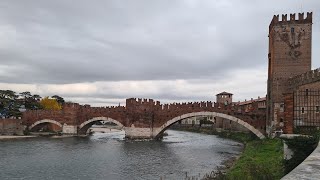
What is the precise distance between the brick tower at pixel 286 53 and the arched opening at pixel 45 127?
2560 centimetres

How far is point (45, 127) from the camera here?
4806cm

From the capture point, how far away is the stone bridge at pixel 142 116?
106 feet

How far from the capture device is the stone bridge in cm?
3222

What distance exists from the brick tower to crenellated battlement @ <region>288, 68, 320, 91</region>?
1004mm

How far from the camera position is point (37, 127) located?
4562 centimetres

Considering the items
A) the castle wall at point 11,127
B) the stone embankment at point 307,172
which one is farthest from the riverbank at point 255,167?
the castle wall at point 11,127

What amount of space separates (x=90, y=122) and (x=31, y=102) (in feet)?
73.3

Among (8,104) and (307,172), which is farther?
(8,104)

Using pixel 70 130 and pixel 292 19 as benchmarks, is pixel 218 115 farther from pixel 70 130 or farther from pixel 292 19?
pixel 70 130

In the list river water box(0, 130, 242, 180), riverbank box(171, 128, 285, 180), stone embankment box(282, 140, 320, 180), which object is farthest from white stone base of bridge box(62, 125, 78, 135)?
stone embankment box(282, 140, 320, 180)

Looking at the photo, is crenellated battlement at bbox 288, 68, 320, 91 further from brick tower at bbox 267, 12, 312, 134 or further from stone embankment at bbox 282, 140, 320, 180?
stone embankment at bbox 282, 140, 320, 180

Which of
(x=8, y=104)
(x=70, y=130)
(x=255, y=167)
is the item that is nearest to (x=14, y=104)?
(x=8, y=104)

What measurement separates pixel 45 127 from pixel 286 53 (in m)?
33.0

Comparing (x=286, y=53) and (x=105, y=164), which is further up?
(x=286, y=53)
